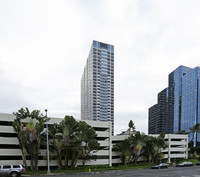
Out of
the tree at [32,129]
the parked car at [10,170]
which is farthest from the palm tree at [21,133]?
the parked car at [10,170]

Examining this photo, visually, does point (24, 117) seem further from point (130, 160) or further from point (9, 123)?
point (130, 160)

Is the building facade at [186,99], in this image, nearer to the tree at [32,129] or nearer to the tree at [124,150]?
the tree at [124,150]

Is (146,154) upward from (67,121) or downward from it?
downward

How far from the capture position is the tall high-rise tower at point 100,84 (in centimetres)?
14150

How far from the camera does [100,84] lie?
486 ft

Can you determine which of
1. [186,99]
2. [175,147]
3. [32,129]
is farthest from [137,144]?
[186,99]

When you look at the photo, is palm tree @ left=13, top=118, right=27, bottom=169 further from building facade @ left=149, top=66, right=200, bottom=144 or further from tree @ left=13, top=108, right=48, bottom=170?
building facade @ left=149, top=66, right=200, bottom=144

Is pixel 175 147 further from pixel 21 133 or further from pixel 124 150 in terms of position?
pixel 21 133

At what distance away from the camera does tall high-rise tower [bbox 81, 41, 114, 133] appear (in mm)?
141500

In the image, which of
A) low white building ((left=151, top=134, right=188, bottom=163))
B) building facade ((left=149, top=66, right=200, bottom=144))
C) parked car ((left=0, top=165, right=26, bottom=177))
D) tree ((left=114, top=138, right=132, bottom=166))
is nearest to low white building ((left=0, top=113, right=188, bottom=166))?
low white building ((left=151, top=134, right=188, bottom=163))

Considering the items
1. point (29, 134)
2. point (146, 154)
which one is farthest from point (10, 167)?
point (146, 154)

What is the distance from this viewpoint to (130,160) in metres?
42.1

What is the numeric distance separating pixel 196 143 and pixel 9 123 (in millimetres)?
102958

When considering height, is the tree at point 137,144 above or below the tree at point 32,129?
below
